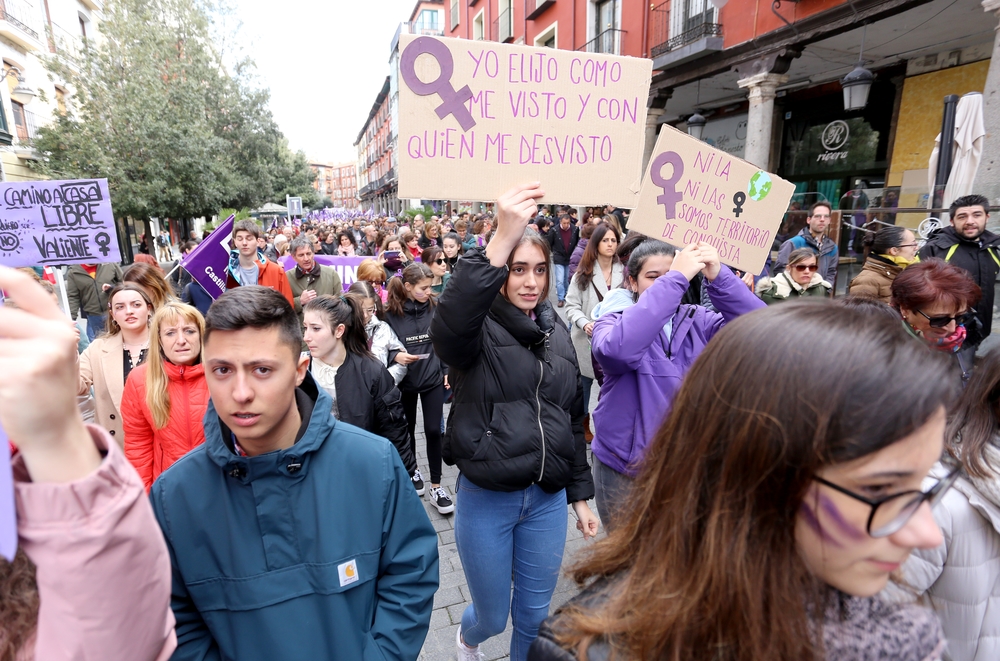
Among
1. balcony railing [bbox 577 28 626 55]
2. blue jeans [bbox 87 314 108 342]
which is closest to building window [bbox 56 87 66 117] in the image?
blue jeans [bbox 87 314 108 342]

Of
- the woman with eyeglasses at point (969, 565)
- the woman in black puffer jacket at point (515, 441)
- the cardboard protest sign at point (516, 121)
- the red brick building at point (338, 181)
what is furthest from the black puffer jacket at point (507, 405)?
the red brick building at point (338, 181)

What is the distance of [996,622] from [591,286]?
401 cm

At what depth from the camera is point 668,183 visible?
2652 millimetres

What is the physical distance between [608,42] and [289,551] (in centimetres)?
1834

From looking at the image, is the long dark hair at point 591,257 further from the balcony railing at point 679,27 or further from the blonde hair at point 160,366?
the balcony railing at point 679,27

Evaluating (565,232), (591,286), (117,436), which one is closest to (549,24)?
(565,232)

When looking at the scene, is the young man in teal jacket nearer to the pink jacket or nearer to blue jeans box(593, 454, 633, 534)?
the pink jacket

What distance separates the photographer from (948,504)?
4.73 ft

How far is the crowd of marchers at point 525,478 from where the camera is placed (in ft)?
2.48

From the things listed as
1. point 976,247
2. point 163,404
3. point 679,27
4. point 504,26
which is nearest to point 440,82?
point 163,404

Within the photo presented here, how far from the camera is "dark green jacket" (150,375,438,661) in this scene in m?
1.40

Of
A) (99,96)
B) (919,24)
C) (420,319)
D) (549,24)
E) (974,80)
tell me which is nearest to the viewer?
(420,319)

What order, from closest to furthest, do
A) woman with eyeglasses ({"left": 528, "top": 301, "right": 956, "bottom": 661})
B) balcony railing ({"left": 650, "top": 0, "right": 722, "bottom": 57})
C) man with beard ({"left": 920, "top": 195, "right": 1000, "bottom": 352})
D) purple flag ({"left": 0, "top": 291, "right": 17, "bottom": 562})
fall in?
1. purple flag ({"left": 0, "top": 291, "right": 17, "bottom": 562})
2. woman with eyeglasses ({"left": 528, "top": 301, "right": 956, "bottom": 661})
3. man with beard ({"left": 920, "top": 195, "right": 1000, "bottom": 352})
4. balcony railing ({"left": 650, "top": 0, "right": 722, "bottom": 57})

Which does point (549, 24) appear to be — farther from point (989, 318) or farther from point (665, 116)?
point (989, 318)
